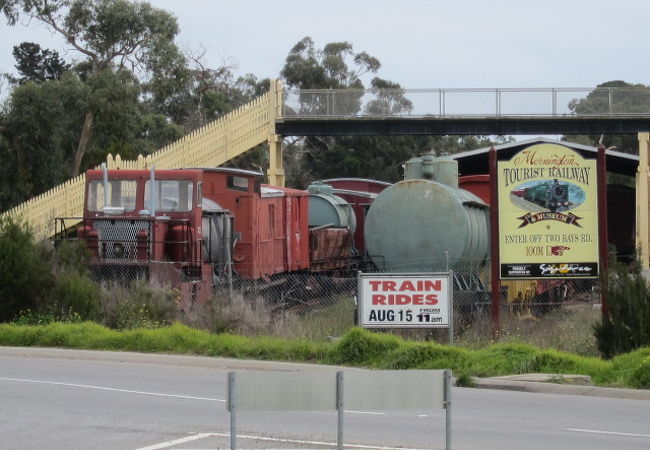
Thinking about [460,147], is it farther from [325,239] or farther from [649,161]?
[325,239]

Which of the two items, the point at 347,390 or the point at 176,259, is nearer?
the point at 347,390

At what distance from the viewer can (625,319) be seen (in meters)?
17.4

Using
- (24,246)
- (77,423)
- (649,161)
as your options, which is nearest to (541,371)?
(77,423)

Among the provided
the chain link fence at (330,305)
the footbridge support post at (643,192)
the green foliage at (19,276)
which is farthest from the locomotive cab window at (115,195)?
the footbridge support post at (643,192)

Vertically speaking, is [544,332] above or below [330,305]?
below

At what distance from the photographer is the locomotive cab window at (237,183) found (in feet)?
85.1

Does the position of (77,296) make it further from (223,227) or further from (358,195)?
(358,195)

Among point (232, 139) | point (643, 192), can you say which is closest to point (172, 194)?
point (232, 139)

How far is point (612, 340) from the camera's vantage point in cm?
1755

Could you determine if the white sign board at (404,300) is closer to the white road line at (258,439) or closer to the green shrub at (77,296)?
the green shrub at (77,296)

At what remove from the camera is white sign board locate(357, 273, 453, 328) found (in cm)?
1839

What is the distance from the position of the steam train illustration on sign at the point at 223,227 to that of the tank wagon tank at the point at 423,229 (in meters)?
0.02

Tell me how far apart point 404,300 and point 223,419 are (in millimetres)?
6658

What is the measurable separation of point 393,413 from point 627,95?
97.8ft
